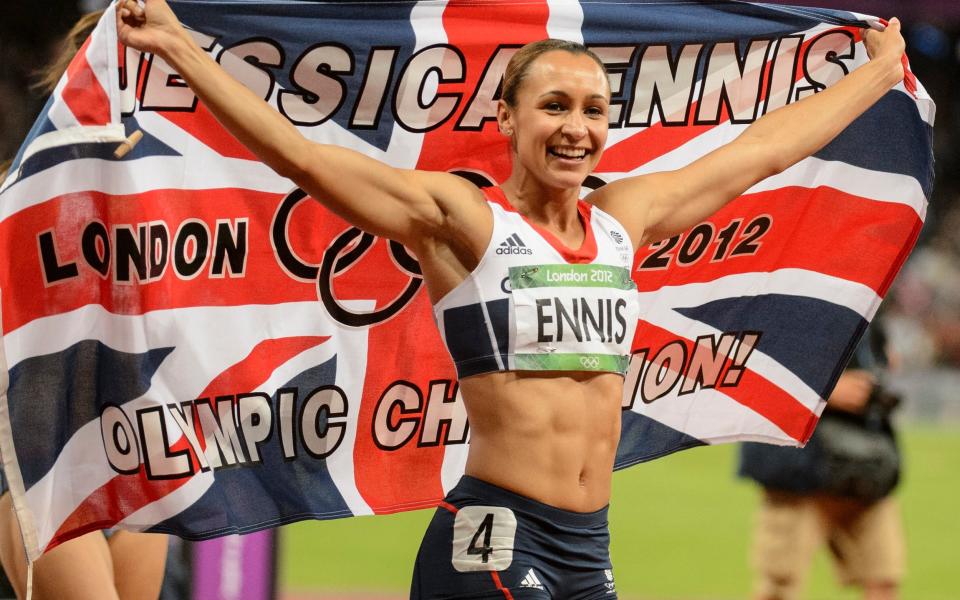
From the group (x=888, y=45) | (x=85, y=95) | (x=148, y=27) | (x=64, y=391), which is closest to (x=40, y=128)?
(x=85, y=95)

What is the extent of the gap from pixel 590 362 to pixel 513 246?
350 millimetres

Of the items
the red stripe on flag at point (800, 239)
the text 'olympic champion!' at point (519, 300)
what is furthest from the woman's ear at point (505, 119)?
the red stripe on flag at point (800, 239)

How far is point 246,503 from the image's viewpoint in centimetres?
416

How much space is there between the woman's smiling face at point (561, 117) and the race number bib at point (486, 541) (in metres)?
0.85

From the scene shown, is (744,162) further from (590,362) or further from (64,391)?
(64,391)

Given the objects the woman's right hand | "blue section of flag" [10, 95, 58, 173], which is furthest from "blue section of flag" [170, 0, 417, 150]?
the woman's right hand

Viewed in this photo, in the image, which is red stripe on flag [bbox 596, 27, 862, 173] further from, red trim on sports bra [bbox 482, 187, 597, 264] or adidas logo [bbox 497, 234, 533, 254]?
adidas logo [bbox 497, 234, 533, 254]

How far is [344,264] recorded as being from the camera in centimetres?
426

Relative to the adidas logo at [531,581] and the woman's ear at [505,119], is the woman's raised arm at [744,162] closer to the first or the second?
the woman's ear at [505,119]

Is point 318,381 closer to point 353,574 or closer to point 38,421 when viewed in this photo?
point 38,421

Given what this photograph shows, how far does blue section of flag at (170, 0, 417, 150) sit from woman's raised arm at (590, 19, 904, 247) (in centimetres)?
79

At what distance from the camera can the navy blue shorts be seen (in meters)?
3.34

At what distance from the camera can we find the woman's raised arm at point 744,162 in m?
3.86

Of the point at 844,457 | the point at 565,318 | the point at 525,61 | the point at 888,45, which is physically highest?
the point at 888,45
